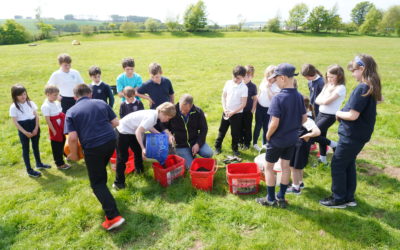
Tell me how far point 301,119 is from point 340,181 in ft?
4.18

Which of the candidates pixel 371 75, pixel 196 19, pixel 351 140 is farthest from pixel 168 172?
pixel 196 19

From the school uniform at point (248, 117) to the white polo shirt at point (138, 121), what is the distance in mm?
2623

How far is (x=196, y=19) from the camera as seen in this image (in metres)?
88.4

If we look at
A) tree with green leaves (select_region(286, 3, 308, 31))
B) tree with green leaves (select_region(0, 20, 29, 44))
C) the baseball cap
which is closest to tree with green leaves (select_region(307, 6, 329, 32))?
tree with green leaves (select_region(286, 3, 308, 31))

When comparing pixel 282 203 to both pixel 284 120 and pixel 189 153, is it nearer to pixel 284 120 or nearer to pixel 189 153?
pixel 284 120

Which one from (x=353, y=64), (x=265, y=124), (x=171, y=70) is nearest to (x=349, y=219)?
(x=353, y=64)

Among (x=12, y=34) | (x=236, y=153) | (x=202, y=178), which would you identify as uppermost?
(x=12, y=34)

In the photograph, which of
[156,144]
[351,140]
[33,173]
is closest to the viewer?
[351,140]

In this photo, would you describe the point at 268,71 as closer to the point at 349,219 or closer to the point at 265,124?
the point at 265,124

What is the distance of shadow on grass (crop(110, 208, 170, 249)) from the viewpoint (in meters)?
3.75

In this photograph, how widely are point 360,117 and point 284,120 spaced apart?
112 cm

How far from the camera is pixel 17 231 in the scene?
13.0 ft

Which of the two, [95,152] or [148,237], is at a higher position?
[95,152]

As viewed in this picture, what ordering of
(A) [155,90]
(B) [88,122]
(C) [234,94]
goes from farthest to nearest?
(A) [155,90] → (C) [234,94] → (B) [88,122]
